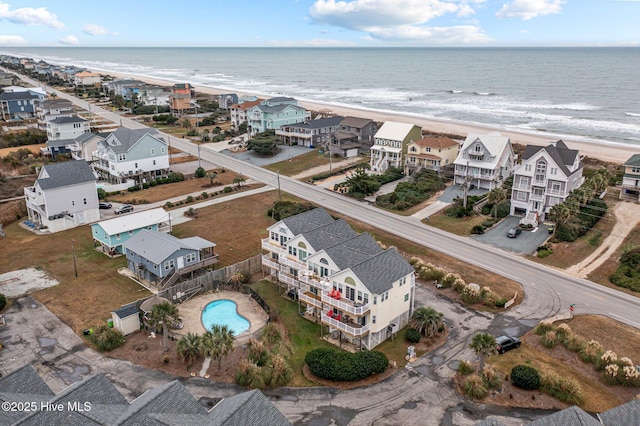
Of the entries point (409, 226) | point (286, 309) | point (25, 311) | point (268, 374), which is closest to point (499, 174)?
point (409, 226)

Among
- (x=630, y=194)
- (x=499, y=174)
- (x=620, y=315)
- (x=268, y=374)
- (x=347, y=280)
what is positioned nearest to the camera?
(x=268, y=374)

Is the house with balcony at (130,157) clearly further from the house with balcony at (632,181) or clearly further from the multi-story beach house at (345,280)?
the house with balcony at (632,181)

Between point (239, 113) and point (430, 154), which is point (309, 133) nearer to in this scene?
point (430, 154)

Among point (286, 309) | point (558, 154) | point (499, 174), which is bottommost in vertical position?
point (286, 309)

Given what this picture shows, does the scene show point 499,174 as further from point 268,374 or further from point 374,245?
point 268,374

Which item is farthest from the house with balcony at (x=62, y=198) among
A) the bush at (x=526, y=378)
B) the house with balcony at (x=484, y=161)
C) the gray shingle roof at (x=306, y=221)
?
the bush at (x=526, y=378)

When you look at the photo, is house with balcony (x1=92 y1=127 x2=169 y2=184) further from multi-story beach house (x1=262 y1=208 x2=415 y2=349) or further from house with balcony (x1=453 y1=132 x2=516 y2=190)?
house with balcony (x1=453 y1=132 x2=516 y2=190)

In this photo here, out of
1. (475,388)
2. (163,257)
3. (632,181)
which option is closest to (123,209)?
(163,257)
